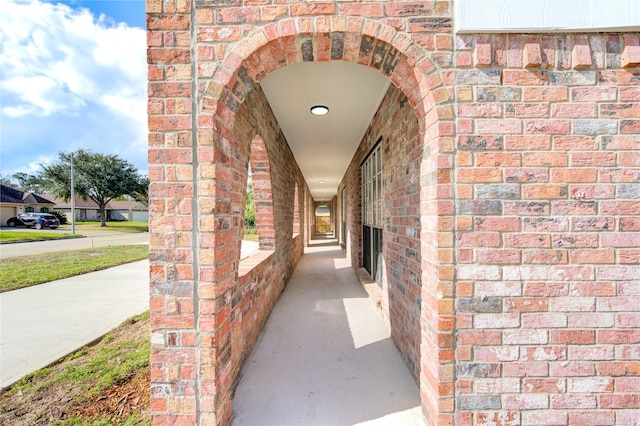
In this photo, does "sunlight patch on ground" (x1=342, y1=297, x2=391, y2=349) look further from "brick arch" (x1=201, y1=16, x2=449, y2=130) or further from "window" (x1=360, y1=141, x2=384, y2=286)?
"brick arch" (x1=201, y1=16, x2=449, y2=130)

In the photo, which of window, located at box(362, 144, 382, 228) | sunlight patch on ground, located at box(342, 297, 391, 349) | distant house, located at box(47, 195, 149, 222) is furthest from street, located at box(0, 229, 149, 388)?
distant house, located at box(47, 195, 149, 222)

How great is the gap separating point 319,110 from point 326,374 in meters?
2.93

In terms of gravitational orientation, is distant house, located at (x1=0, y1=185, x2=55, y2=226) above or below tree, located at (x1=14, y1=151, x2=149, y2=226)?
below

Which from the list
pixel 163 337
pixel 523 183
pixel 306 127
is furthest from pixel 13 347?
pixel 523 183

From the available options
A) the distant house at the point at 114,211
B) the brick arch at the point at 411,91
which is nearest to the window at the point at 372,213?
the brick arch at the point at 411,91

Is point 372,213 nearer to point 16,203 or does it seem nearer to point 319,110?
point 319,110

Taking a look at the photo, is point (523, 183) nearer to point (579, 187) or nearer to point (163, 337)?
point (579, 187)

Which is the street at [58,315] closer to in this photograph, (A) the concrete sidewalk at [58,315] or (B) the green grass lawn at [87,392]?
(A) the concrete sidewalk at [58,315]

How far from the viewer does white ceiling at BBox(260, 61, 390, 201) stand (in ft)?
8.00

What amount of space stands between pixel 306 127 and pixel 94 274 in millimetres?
6382

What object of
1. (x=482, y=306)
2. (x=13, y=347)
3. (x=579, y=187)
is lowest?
(x=13, y=347)

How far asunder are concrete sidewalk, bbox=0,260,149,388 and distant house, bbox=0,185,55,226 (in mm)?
31535

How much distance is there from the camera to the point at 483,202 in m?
1.51

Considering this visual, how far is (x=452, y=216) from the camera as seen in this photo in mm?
1505
